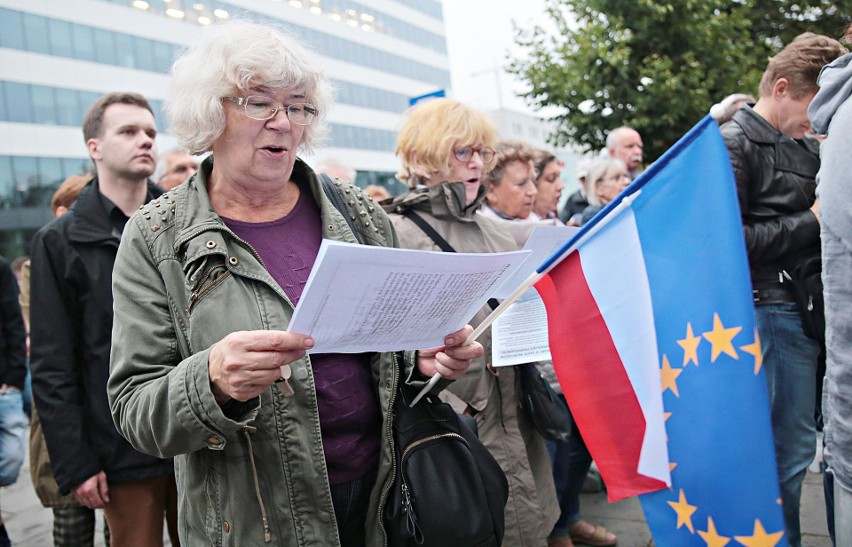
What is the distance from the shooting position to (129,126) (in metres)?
3.09

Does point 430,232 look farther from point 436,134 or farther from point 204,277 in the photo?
point 204,277

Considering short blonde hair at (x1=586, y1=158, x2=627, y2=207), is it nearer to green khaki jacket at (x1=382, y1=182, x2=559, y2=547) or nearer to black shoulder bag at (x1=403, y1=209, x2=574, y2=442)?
green khaki jacket at (x1=382, y1=182, x2=559, y2=547)

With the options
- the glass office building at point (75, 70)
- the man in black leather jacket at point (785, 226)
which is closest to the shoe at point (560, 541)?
the man in black leather jacket at point (785, 226)

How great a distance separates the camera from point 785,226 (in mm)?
2982

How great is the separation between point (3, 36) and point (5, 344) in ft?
105

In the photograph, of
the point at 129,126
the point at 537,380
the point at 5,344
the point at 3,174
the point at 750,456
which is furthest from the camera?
the point at 3,174

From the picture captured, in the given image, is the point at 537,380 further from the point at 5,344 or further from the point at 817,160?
the point at 5,344

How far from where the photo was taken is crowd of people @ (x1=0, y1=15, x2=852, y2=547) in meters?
1.65

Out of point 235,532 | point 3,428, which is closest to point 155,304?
point 235,532

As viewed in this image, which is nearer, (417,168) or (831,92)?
(831,92)

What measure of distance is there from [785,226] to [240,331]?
249cm

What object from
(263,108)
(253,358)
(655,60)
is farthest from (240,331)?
(655,60)

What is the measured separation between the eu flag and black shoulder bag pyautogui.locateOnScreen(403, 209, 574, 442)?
1092 millimetres

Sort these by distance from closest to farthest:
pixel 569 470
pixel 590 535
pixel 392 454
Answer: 1. pixel 392 454
2. pixel 590 535
3. pixel 569 470
